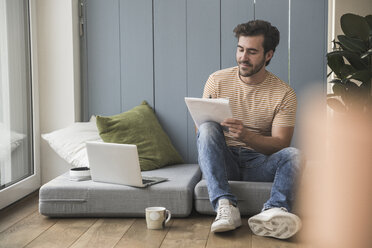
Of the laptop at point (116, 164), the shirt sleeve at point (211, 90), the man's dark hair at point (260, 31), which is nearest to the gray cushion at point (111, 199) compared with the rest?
the laptop at point (116, 164)

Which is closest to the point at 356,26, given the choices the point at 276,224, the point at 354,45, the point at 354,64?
the point at 354,45

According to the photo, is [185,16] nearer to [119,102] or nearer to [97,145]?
[119,102]

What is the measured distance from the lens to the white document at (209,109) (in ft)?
9.35

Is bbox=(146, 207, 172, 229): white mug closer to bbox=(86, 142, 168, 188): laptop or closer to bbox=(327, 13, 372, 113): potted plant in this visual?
bbox=(86, 142, 168, 188): laptop

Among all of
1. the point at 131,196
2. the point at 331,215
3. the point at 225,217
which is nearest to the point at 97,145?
the point at 131,196

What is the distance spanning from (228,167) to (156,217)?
572 millimetres

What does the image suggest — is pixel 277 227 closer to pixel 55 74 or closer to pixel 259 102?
pixel 259 102

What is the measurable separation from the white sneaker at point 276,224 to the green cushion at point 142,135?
1.13 metres

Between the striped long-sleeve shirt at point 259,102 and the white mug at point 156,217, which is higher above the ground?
the striped long-sleeve shirt at point 259,102

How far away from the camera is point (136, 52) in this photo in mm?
4152

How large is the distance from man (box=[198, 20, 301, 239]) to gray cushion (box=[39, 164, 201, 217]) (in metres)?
0.25

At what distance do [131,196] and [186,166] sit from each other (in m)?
0.83

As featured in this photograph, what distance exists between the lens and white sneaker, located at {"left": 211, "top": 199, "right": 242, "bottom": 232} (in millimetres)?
2672

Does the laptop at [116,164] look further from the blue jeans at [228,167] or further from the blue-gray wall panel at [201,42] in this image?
the blue-gray wall panel at [201,42]
